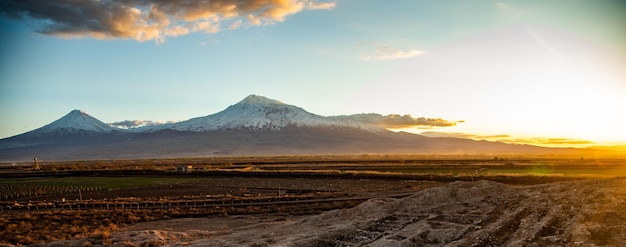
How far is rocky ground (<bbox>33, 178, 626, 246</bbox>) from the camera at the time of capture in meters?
16.8

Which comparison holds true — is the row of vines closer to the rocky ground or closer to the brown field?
the brown field

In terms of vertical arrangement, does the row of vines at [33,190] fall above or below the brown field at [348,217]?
below

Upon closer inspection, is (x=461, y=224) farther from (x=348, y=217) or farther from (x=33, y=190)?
(x=33, y=190)

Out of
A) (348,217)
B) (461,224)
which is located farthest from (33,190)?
(461,224)

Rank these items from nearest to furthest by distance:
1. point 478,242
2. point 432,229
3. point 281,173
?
point 478,242 < point 432,229 < point 281,173

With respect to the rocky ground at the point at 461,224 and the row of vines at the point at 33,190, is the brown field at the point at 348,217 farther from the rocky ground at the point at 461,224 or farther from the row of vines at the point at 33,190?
the row of vines at the point at 33,190

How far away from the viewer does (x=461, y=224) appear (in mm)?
21453

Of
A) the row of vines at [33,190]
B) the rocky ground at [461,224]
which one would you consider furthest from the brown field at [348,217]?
the row of vines at [33,190]

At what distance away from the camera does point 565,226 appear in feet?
56.9

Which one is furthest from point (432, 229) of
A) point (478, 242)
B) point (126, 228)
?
point (126, 228)

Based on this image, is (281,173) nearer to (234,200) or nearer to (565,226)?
(234,200)

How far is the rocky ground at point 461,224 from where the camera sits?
1684cm

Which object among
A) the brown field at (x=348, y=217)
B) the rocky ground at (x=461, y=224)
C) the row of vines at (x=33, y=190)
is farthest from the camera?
the row of vines at (x=33, y=190)

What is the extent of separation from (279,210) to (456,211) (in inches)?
721
